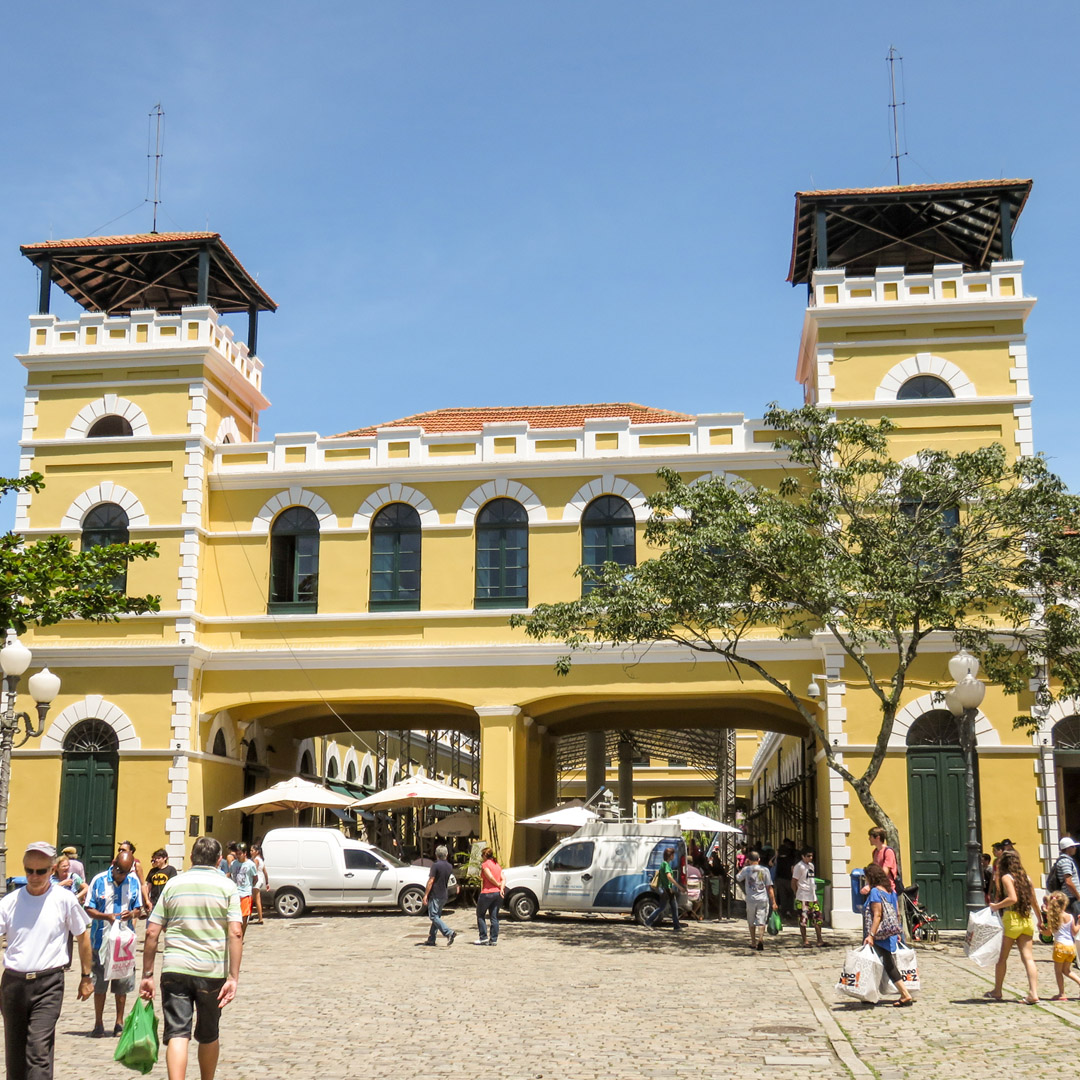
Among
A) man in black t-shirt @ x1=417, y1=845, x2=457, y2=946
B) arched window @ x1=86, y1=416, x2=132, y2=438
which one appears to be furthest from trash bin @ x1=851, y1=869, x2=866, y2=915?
arched window @ x1=86, y1=416, x2=132, y2=438

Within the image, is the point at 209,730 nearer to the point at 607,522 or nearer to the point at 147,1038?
the point at 607,522

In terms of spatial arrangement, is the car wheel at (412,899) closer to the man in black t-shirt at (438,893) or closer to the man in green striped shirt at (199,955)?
the man in black t-shirt at (438,893)

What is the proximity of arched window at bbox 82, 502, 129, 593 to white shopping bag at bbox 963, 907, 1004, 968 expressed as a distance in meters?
18.6

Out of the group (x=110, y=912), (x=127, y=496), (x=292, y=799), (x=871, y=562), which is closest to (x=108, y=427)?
(x=127, y=496)

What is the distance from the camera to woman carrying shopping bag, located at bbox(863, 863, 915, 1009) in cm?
1327

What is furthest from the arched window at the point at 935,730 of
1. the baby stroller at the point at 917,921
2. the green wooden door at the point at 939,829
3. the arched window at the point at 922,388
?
the arched window at the point at 922,388

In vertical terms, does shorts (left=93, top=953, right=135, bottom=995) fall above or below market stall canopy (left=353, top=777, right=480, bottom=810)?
below

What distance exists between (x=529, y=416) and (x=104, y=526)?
991cm

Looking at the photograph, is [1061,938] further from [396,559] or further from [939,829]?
[396,559]

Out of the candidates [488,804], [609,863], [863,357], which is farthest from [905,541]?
[488,804]

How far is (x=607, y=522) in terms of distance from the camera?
25.9m

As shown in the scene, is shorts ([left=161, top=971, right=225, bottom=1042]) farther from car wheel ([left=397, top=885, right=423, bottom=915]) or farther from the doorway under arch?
the doorway under arch

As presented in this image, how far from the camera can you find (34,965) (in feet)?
27.2

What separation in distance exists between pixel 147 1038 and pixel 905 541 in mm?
14130
